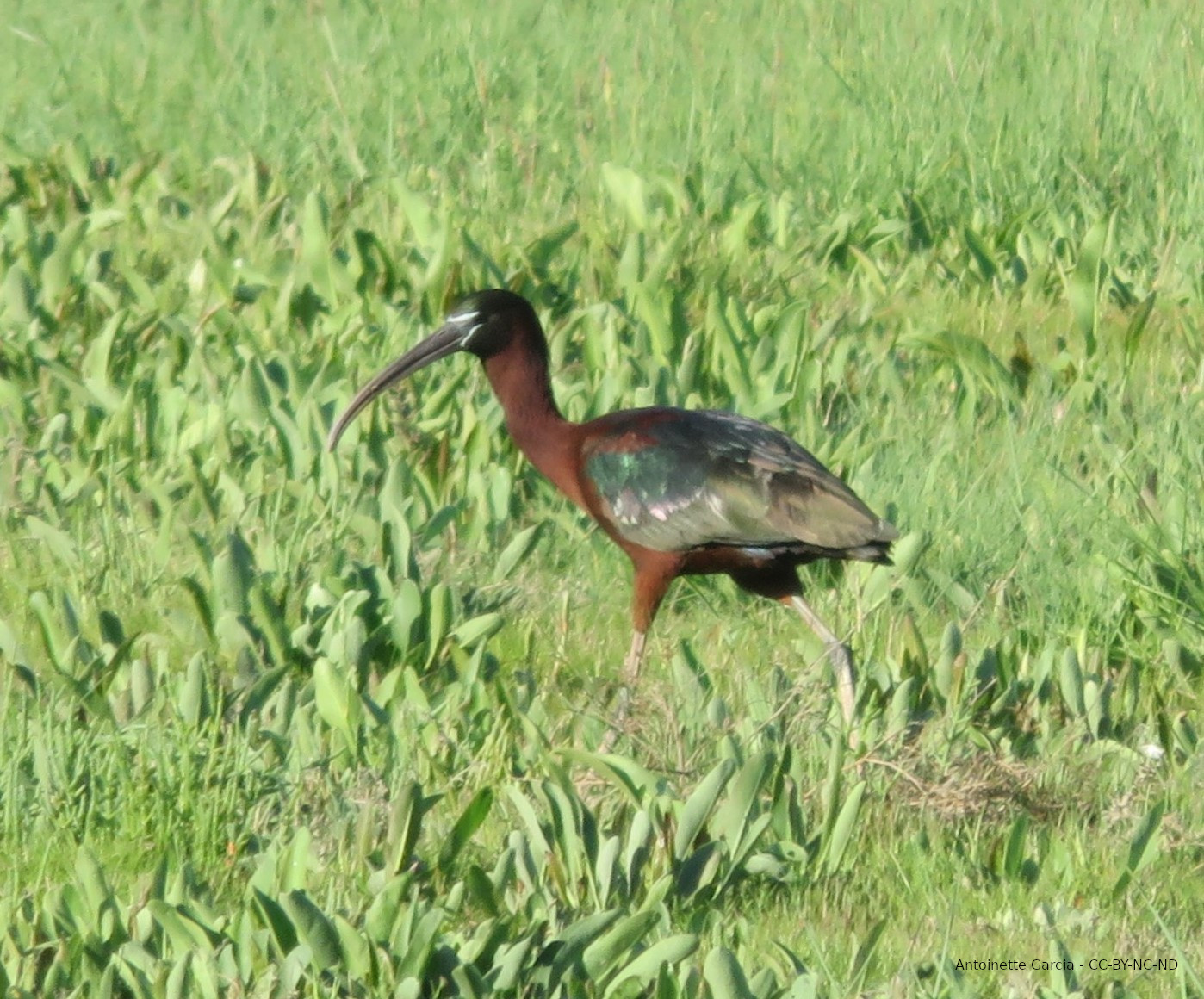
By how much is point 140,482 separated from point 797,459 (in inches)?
71.2

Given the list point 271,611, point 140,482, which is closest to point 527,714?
point 271,611

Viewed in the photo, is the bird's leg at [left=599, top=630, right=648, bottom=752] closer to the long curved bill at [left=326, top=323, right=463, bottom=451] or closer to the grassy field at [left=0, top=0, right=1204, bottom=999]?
the grassy field at [left=0, top=0, right=1204, bottom=999]

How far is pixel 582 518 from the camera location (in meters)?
5.75

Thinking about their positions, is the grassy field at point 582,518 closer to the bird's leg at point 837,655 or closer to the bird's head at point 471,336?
the bird's leg at point 837,655

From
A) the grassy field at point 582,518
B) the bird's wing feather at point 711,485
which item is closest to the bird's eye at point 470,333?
the grassy field at point 582,518

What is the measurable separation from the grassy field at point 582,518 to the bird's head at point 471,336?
160mm

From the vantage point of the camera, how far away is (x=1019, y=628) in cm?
492

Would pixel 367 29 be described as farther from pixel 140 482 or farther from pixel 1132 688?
pixel 1132 688

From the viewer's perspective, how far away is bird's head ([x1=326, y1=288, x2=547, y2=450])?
5.59 m

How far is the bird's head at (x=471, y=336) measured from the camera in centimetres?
559

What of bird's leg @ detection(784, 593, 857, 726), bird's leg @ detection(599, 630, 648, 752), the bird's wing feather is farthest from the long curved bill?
bird's leg @ detection(784, 593, 857, 726)

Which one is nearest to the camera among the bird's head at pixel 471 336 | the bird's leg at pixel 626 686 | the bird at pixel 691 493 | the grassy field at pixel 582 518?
the grassy field at pixel 582 518

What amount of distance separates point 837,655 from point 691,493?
2.32 feet

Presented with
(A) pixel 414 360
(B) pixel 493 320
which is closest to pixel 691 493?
(B) pixel 493 320
